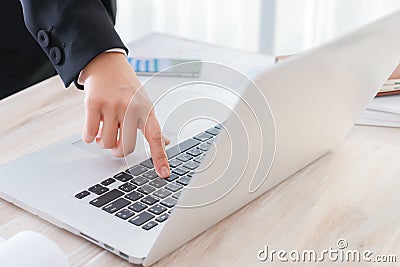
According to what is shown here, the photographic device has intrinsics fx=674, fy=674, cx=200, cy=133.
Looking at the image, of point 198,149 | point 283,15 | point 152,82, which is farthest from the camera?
point 283,15

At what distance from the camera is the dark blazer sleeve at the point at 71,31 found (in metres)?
1.01

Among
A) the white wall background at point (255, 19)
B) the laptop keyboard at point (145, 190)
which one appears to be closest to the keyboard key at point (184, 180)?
the laptop keyboard at point (145, 190)

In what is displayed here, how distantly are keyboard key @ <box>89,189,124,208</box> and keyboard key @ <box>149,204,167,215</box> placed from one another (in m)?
0.06

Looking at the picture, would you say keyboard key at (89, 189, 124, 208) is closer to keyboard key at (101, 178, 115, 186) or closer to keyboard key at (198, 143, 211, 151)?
keyboard key at (101, 178, 115, 186)

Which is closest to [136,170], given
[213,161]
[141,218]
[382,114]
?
[141,218]

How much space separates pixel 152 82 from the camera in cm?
122

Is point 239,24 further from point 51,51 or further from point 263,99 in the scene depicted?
point 263,99

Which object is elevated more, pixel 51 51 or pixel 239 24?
pixel 51 51

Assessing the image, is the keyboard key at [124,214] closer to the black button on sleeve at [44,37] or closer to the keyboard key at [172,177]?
the keyboard key at [172,177]

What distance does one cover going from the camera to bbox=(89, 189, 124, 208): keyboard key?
0.87m

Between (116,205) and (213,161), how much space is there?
193 mm

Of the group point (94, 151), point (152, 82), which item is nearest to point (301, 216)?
point (94, 151)

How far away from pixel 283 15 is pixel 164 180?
5.54 feet

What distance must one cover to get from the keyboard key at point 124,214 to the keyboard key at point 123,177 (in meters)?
0.08
